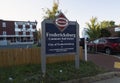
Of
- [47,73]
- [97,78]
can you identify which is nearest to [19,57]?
[47,73]

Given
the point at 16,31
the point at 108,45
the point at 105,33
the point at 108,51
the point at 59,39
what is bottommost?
the point at 108,51

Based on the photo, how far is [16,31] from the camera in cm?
10269

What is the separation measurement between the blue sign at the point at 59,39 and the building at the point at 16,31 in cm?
8291

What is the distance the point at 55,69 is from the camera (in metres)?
11.2

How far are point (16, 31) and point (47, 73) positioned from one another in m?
94.1

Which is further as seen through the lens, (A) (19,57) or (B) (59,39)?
(A) (19,57)

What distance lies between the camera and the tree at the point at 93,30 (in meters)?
37.8

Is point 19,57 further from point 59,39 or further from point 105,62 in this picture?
point 105,62

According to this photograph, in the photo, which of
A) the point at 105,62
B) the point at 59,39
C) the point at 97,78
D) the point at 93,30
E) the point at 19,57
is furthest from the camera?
the point at 93,30

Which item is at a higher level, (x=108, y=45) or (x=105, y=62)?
(x=108, y=45)

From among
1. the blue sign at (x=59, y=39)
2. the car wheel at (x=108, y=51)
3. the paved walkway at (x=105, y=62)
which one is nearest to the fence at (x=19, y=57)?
the blue sign at (x=59, y=39)

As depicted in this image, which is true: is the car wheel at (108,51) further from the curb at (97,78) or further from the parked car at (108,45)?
the curb at (97,78)

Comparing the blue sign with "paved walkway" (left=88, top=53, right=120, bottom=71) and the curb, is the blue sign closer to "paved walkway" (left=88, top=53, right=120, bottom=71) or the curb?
the curb

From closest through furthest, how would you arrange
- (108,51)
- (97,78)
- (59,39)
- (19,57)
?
(97,78) < (59,39) < (19,57) < (108,51)
